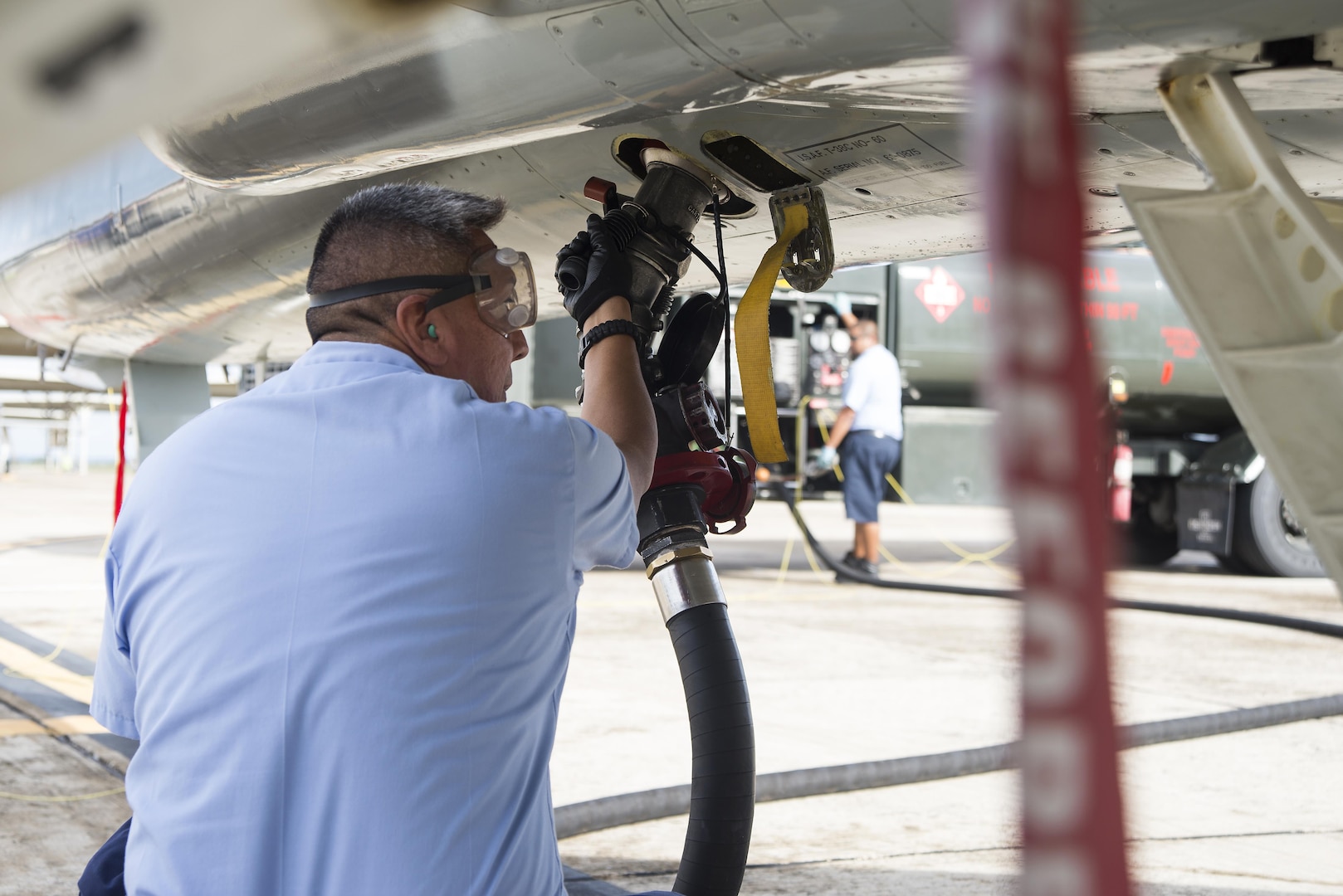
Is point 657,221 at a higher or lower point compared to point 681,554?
higher

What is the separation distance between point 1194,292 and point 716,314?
1166 millimetres

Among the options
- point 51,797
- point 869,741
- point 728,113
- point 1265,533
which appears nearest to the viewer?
point 728,113

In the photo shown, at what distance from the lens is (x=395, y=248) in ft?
5.02

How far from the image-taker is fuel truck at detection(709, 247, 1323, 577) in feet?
29.5

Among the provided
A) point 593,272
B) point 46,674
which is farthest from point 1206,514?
point 593,272

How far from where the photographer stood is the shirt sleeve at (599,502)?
4.69 ft

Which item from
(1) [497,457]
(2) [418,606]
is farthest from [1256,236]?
(2) [418,606]

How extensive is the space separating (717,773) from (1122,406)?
7.67m

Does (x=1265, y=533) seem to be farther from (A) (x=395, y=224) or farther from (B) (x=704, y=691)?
(A) (x=395, y=224)

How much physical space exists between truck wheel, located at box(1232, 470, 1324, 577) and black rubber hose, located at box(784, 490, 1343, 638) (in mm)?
1885

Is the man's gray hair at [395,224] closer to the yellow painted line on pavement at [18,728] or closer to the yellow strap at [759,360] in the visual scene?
the yellow strap at [759,360]

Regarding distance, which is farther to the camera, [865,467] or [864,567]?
[864,567]

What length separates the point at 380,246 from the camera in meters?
1.53

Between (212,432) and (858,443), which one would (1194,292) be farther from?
(858,443)
